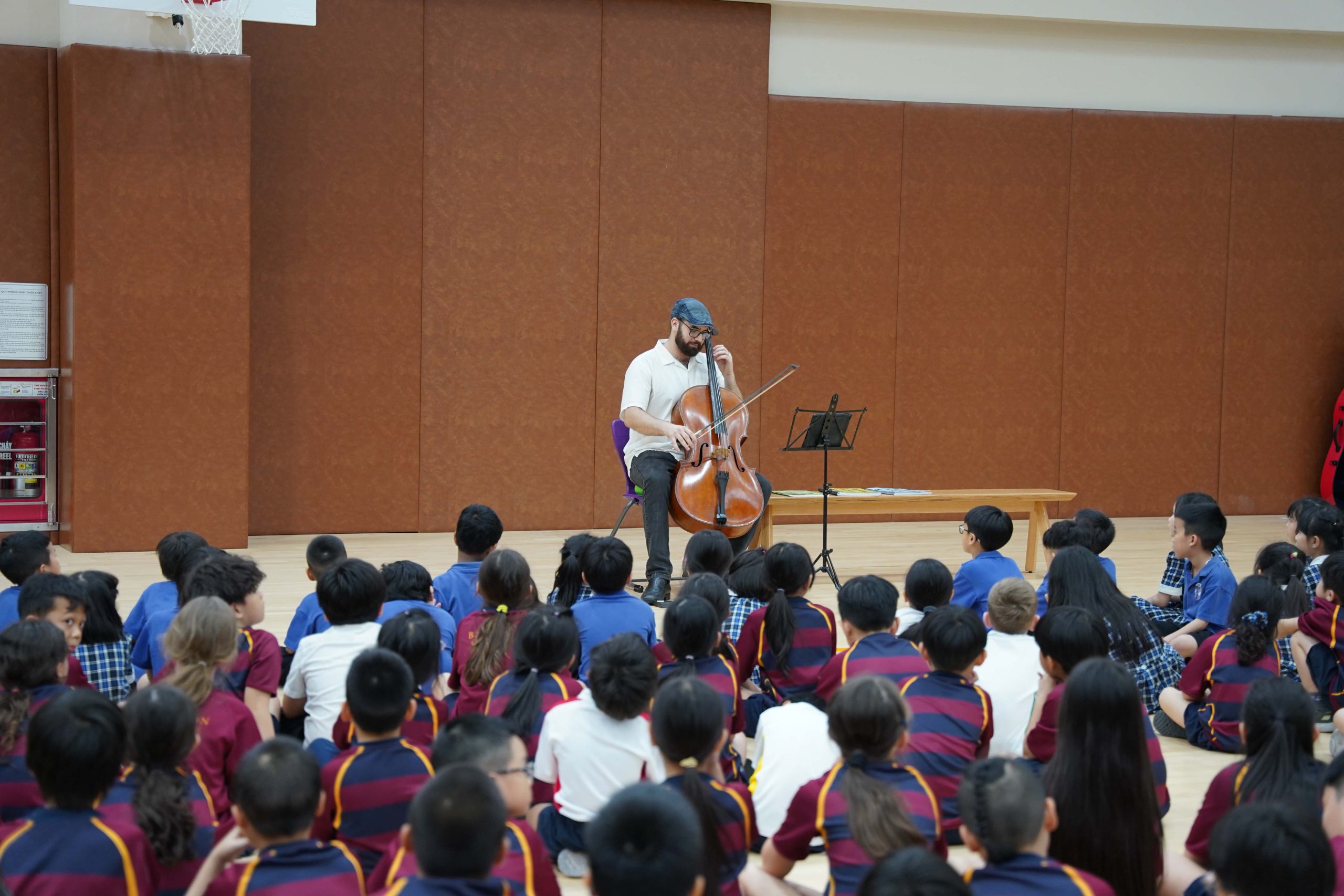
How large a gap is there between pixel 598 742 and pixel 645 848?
1.09 meters

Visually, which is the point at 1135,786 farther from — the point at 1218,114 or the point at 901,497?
the point at 1218,114

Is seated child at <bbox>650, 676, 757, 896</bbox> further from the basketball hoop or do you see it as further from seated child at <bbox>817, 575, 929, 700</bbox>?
the basketball hoop

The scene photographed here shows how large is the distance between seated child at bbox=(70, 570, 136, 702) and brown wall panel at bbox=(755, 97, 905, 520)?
5216 mm

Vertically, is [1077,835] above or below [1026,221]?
below

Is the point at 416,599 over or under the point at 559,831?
over

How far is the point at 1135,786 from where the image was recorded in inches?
86.7

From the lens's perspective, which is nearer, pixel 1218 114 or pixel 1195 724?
pixel 1195 724

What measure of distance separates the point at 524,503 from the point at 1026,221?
3739 mm

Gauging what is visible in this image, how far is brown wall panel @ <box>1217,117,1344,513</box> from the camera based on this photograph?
28.7ft

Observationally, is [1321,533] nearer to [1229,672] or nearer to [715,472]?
[1229,672]

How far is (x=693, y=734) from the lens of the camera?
2.18 metres

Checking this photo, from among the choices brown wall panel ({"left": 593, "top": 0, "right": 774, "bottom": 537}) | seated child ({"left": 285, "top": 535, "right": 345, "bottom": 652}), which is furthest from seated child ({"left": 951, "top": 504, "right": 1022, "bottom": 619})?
brown wall panel ({"left": 593, "top": 0, "right": 774, "bottom": 537})

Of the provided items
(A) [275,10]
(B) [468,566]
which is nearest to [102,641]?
(B) [468,566]

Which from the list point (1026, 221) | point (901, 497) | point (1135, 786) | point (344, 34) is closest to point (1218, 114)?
point (1026, 221)
